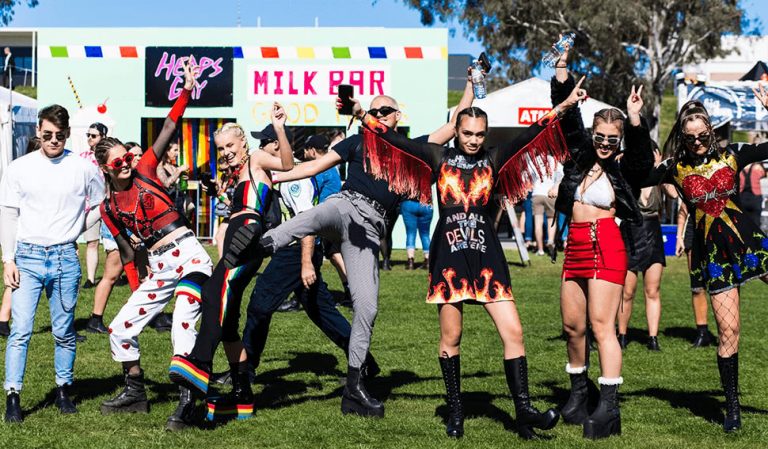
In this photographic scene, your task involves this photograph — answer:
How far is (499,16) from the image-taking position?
38625 mm

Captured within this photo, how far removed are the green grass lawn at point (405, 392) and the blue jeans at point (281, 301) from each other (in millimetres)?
357

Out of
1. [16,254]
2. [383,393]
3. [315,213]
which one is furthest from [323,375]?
[16,254]

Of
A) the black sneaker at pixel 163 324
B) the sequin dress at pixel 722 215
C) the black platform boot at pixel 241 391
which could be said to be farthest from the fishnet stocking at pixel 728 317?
the black sneaker at pixel 163 324

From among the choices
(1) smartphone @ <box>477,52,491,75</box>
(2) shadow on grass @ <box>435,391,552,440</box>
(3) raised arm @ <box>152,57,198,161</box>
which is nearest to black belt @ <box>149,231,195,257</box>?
(3) raised arm @ <box>152,57,198,161</box>

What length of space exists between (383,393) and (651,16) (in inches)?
1278

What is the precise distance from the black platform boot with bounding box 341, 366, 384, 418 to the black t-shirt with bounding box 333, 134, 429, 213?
113 cm

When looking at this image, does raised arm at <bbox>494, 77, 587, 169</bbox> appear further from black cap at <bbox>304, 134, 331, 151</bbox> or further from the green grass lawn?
black cap at <bbox>304, 134, 331, 151</bbox>

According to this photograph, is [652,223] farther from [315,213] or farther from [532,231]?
[532,231]

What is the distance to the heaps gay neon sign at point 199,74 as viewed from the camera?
65.9ft

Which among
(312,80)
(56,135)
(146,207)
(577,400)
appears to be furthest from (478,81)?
(312,80)

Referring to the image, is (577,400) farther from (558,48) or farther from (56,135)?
(56,135)

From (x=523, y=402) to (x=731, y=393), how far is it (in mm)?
1451

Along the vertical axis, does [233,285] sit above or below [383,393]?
above

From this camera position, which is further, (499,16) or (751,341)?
(499,16)
